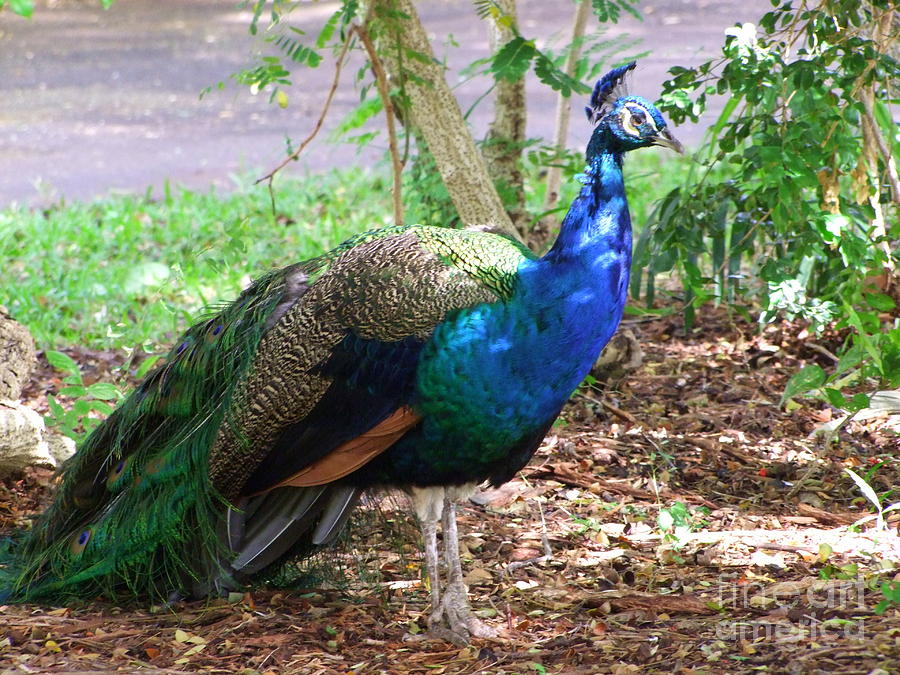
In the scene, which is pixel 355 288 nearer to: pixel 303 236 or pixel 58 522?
pixel 58 522

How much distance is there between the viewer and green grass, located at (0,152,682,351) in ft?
18.6

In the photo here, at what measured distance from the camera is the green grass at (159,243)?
5.68 m

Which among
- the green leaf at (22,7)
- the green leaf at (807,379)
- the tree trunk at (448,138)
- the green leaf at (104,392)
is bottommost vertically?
the green leaf at (807,379)

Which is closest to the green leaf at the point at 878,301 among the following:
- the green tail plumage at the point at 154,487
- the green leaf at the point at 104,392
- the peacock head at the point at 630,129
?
the peacock head at the point at 630,129

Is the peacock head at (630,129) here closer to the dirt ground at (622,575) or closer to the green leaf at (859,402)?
the green leaf at (859,402)

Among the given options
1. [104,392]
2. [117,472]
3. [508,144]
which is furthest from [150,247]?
[117,472]

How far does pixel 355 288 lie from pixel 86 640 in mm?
1188

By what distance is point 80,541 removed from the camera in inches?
136

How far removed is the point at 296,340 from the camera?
3170 millimetres

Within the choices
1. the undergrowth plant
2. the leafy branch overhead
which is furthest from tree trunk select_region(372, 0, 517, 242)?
the undergrowth plant

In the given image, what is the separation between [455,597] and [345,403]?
2.09ft

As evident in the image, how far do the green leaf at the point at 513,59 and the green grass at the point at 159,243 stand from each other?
86 centimetres

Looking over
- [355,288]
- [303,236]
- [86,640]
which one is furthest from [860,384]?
[303,236]

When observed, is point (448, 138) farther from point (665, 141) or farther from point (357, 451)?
point (357, 451)
